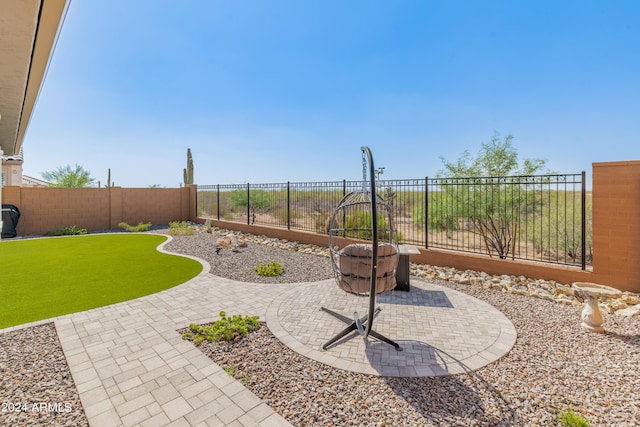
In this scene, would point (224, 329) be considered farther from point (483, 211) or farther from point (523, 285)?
point (483, 211)

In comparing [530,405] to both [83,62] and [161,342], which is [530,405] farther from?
[83,62]

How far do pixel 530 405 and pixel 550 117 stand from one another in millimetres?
8608

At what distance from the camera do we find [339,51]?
922 centimetres

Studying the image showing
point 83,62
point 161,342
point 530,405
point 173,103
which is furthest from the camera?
point 173,103

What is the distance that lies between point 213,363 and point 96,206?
1440cm

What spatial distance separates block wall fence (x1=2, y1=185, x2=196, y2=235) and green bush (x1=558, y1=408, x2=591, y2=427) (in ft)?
52.7

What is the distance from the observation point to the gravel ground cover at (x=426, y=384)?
6.65 feet

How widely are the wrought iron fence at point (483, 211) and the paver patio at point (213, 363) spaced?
Result: 216 centimetres

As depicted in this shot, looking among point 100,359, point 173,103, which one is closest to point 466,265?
point 100,359

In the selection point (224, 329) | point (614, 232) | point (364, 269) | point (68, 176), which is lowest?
point (224, 329)

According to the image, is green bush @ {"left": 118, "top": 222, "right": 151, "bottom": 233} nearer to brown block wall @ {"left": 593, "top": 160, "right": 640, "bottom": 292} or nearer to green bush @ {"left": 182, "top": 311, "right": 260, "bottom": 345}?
green bush @ {"left": 182, "top": 311, "right": 260, "bottom": 345}

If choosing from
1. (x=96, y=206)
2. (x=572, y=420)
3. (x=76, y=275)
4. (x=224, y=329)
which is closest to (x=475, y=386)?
(x=572, y=420)

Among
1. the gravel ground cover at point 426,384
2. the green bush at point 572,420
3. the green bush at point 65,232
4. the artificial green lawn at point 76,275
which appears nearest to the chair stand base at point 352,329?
the gravel ground cover at point 426,384

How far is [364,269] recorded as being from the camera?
9.56 ft
